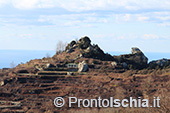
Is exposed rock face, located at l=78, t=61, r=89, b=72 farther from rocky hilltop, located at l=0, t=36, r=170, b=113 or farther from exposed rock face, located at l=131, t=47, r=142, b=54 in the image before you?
exposed rock face, located at l=131, t=47, r=142, b=54

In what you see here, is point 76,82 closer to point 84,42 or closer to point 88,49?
point 88,49

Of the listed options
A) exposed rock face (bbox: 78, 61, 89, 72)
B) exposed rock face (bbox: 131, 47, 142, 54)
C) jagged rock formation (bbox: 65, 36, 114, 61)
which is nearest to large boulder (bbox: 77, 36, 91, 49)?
jagged rock formation (bbox: 65, 36, 114, 61)

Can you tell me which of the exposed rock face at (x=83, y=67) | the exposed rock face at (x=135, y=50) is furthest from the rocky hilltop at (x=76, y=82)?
the exposed rock face at (x=135, y=50)

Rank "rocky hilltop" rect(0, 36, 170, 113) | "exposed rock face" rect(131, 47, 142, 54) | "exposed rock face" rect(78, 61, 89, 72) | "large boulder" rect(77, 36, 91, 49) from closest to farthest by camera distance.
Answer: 1. "rocky hilltop" rect(0, 36, 170, 113)
2. "exposed rock face" rect(78, 61, 89, 72)
3. "large boulder" rect(77, 36, 91, 49)
4. "exposed rock face" rect(131, 47, 142, 54)

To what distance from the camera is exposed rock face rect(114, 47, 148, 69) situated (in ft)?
243

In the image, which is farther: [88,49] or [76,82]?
[88,49]

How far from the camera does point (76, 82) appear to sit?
58.3 meters

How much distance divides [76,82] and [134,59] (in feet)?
83.5

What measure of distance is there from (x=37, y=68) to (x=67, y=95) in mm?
17927

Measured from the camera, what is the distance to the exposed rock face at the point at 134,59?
74188 millimetres

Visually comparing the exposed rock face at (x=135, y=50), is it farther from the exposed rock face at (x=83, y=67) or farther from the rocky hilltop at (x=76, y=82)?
the exposed rock face at (x=83, y=67)

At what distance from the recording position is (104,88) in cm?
5466

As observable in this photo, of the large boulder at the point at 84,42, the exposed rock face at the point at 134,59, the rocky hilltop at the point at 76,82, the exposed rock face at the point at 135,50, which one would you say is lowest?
the rocky hilltop at the point at 76,82

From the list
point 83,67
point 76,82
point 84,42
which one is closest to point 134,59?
point 84,42
